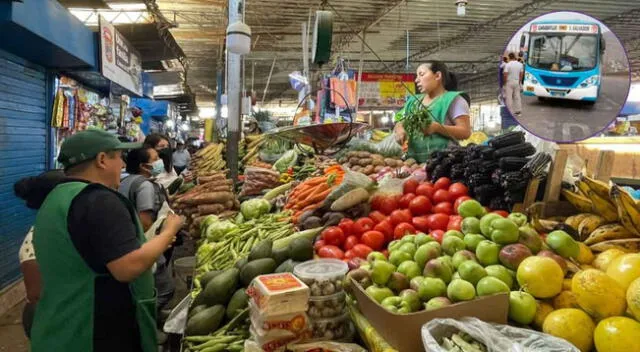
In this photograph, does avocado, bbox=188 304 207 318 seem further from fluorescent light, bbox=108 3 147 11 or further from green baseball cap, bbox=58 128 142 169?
fluorescent light, bbox=108 3 147 11

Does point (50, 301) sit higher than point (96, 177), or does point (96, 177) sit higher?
point (96, 177)

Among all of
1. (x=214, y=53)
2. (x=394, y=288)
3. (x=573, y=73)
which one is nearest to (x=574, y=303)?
A: (x=394, y=288)

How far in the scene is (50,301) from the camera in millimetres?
2123

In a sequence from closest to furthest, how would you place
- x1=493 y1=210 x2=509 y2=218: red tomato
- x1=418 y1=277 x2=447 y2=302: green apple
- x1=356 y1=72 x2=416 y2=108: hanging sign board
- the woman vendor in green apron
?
x1=418 y1=277 x2=447 y2=302: green apple → x1=493 y1=210 x2=509 y2=218: red tomato → the woman vendor in green apron → x1=356 y1=72 x2=416 y2=108: hanging sign board

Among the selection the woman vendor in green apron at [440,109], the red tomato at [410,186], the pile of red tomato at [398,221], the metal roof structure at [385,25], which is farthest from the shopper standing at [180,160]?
the pile of red tomato at [398,221]

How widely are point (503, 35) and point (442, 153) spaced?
48.3 ft

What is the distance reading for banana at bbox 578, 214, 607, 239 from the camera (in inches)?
90.2

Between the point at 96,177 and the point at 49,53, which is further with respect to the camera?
the point at 49,53

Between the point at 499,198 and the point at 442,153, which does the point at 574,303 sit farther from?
the point at 442,153

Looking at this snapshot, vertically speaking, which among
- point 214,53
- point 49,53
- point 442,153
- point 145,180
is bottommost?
point 145,180

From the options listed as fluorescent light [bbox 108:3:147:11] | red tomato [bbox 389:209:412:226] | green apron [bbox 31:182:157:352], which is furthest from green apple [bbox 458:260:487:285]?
fluorescent light [bbox 108:3:147:11]

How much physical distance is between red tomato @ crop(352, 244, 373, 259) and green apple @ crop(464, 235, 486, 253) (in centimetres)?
69

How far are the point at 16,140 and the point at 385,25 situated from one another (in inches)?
436

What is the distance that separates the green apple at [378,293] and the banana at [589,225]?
1.16 metres
